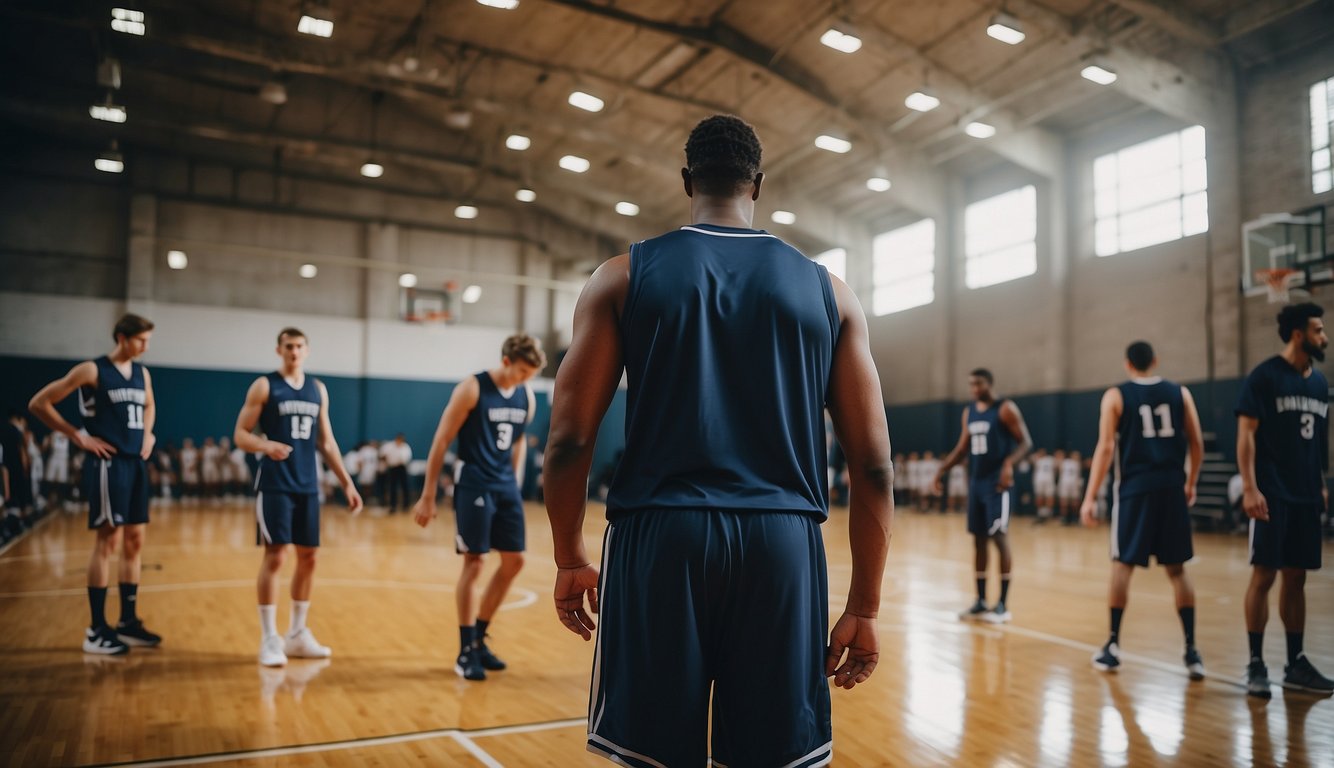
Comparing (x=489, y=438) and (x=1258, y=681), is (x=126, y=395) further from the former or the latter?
(x=1258, y=681)

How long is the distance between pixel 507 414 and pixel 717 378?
3697mm

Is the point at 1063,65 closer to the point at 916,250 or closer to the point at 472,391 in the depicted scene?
the point at 916,250

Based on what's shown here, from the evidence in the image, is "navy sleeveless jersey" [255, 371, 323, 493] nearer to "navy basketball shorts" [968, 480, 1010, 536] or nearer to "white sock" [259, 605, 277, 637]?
"white sock" [259, 605, 277, 637]

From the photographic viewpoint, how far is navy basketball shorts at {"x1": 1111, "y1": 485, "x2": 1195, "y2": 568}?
16.9 feet

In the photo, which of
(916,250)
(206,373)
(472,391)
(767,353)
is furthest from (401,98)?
(767,353)

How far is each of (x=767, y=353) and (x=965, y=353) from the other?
70.1ft

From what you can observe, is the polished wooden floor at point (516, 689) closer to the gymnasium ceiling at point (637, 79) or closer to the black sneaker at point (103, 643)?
the black sneaker at point (103, 643)

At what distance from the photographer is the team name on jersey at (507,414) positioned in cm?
534

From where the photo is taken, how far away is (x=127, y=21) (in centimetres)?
1571

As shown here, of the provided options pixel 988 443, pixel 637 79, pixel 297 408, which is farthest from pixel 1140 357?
pixel 637 79

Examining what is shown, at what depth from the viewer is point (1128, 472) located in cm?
537

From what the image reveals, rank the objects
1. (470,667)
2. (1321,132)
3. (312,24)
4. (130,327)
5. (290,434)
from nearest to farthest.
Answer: (470,667)
(290,434)
(130,327)
(312,24)
(1321,132)

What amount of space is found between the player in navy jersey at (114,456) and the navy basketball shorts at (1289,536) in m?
6.38

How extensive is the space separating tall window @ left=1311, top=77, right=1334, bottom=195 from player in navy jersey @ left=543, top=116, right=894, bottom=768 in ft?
56.1
